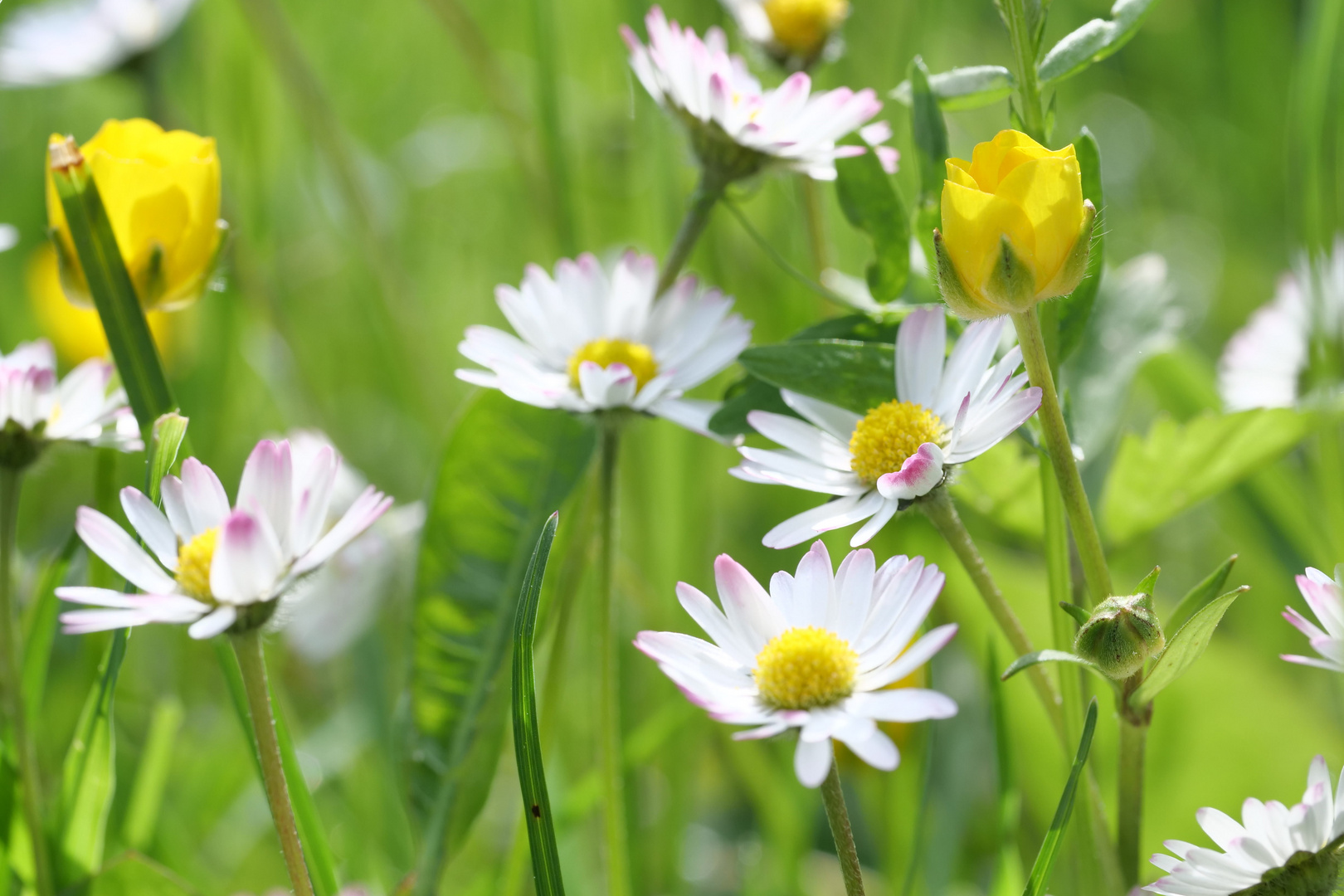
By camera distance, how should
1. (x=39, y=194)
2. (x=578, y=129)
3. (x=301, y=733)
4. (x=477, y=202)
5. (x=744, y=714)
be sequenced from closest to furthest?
(x=744, y=714) → (x=301, y=733) → (x=39, y=194) → (x=578, y=129) → (x=477, y=202)

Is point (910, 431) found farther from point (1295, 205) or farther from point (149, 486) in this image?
point (1295, 205)

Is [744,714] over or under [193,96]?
under

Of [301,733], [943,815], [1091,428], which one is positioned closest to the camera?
[1091,428]

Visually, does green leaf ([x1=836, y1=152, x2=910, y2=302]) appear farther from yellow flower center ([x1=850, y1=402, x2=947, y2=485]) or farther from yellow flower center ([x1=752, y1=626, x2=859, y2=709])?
yellow flower center ([x1=752, y1=626, x2=859, y2=709])

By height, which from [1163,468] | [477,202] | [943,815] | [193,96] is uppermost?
[193,96]

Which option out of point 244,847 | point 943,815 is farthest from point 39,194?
point 943,815

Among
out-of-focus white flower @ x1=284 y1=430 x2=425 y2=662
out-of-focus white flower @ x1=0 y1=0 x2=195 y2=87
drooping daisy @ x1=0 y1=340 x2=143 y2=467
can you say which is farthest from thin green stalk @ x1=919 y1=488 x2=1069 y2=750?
out-of-focus white flower @ x1=0 y1=0 x2=195 y2=87

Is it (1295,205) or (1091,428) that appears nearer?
(1091,428)
